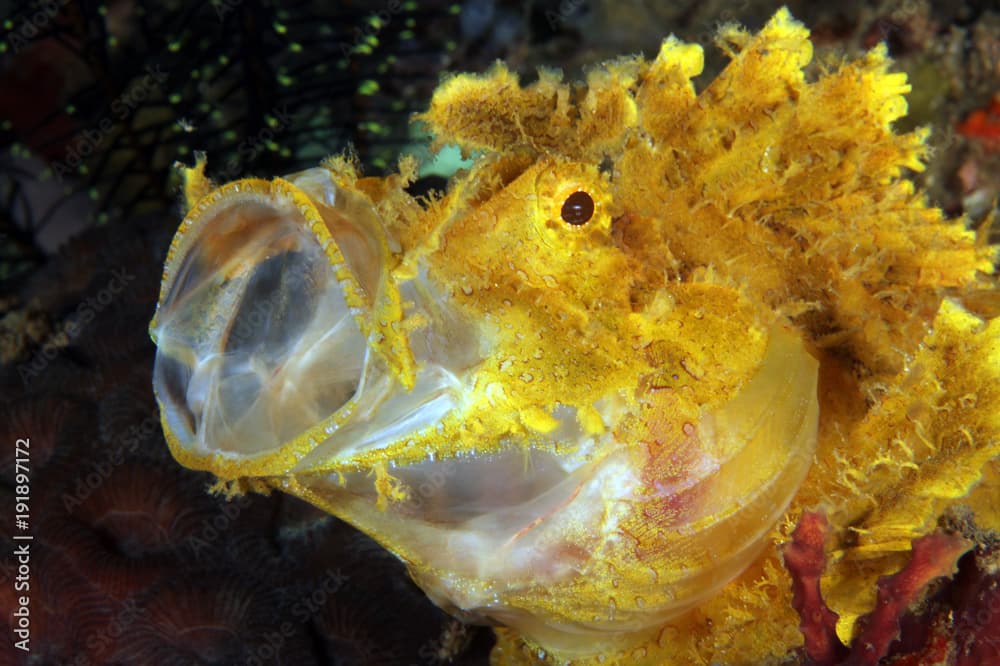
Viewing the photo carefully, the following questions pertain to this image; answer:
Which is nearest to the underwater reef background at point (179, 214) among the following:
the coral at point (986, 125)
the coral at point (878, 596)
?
the coral at point (986, 125)

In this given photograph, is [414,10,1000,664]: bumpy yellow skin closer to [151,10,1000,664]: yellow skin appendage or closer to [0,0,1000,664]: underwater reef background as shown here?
[151,10,1000,664]: yellow skin appendage

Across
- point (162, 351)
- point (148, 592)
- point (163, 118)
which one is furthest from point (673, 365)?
point (163, 118)

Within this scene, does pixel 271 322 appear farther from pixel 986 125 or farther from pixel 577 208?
pixel 986 125

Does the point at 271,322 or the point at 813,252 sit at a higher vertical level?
the point at 271,322

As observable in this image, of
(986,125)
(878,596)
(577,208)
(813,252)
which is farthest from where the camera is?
(986,125)

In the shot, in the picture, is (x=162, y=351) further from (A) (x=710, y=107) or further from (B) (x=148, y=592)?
(A) (x=710, y=107)

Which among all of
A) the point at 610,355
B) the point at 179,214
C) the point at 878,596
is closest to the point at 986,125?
the point at 878,596

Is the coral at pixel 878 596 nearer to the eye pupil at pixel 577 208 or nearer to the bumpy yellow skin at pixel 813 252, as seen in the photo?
the bumpy yellow skin at pixel 813 252
